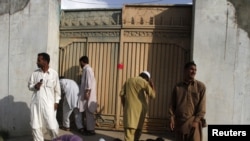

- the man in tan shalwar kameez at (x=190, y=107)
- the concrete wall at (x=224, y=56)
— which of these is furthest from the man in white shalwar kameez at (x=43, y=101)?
the concrete wall at (x=224, y=56)

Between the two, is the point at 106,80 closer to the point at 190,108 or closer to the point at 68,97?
the point at 68,97

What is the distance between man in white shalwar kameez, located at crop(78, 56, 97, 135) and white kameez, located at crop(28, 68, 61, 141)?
0.99m

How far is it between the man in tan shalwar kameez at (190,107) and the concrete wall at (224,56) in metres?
1.95

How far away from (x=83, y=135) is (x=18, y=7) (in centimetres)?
301

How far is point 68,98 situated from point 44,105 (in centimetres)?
125

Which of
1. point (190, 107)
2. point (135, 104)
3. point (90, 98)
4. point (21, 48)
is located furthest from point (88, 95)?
point (190, 107)

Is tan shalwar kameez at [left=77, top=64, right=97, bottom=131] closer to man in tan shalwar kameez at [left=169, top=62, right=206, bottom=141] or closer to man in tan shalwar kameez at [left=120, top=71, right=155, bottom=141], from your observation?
→ man in tan shalwar kameez at [left=120, top=71, right=155, bottom=141]

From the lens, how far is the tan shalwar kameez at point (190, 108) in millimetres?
5422

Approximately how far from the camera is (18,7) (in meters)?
8.33

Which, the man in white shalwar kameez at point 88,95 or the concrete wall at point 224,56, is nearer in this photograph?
the concrete wall at point 224,56

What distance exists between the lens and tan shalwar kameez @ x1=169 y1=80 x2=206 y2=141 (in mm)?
5422

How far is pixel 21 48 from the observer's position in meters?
8.26

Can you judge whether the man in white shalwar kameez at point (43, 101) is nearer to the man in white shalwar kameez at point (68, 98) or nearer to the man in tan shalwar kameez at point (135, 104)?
the man in white shalwar kameez at point (68, 98)

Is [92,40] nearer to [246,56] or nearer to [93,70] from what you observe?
[93,70]
